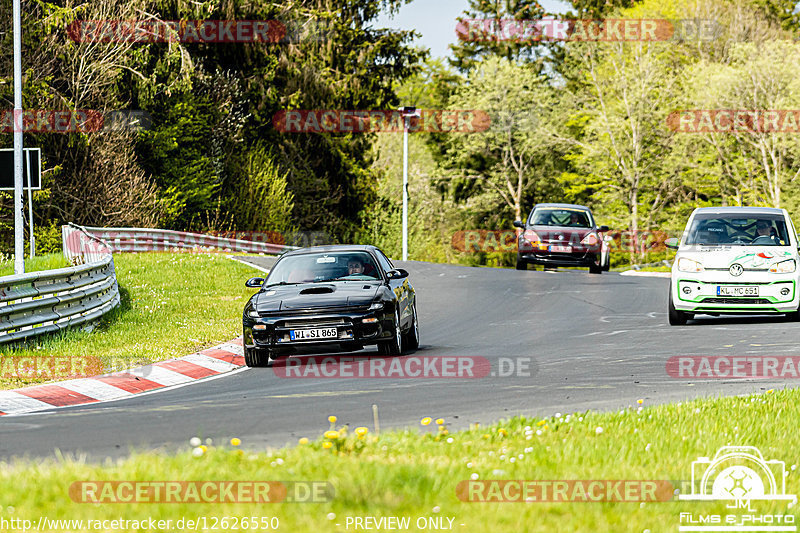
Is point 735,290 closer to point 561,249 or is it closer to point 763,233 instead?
point 763,233

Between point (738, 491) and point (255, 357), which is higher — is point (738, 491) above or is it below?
above

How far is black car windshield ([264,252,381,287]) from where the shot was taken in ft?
49.9

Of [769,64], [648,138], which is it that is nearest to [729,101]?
[769,64]

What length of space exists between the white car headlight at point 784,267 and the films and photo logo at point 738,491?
10427 mm

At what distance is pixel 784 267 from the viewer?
58.2 feet

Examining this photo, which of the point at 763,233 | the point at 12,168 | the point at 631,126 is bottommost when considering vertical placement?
the point at 763,233

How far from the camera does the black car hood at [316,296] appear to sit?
14.0m

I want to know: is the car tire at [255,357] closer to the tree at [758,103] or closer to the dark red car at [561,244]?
the dark red car at [561,244]

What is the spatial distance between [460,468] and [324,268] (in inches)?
348

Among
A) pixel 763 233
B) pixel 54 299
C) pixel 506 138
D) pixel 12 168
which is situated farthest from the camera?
pixel 506 138

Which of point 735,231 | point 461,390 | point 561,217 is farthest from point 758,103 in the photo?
point 461,390

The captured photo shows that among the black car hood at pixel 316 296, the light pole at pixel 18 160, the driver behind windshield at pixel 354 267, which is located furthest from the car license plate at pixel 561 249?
the black car hood at pixel 316 296

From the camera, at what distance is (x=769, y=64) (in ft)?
190

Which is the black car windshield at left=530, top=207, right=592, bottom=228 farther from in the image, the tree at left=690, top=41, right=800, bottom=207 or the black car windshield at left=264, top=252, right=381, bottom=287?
the tree at left=690, top=41, right=800, bottom=207
